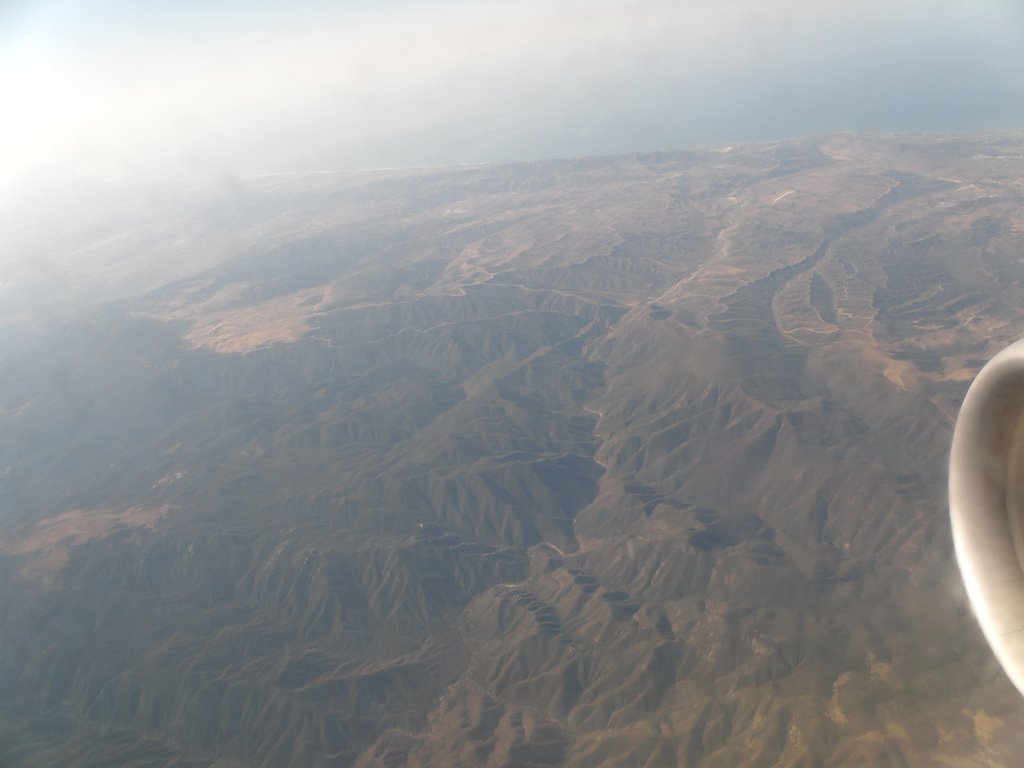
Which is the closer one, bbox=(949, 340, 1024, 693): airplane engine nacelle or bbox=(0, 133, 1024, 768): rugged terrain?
bbox=(949, 340, 1024, 693): airplane engine nacelle

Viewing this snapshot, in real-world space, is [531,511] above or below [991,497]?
below

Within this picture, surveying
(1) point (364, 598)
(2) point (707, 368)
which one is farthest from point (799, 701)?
(2) point (707, 368)

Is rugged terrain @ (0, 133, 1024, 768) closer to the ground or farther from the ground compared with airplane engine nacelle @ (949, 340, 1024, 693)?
closer to the ground

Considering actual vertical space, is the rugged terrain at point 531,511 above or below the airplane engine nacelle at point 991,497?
below

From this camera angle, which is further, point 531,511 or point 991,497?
point 531,511
